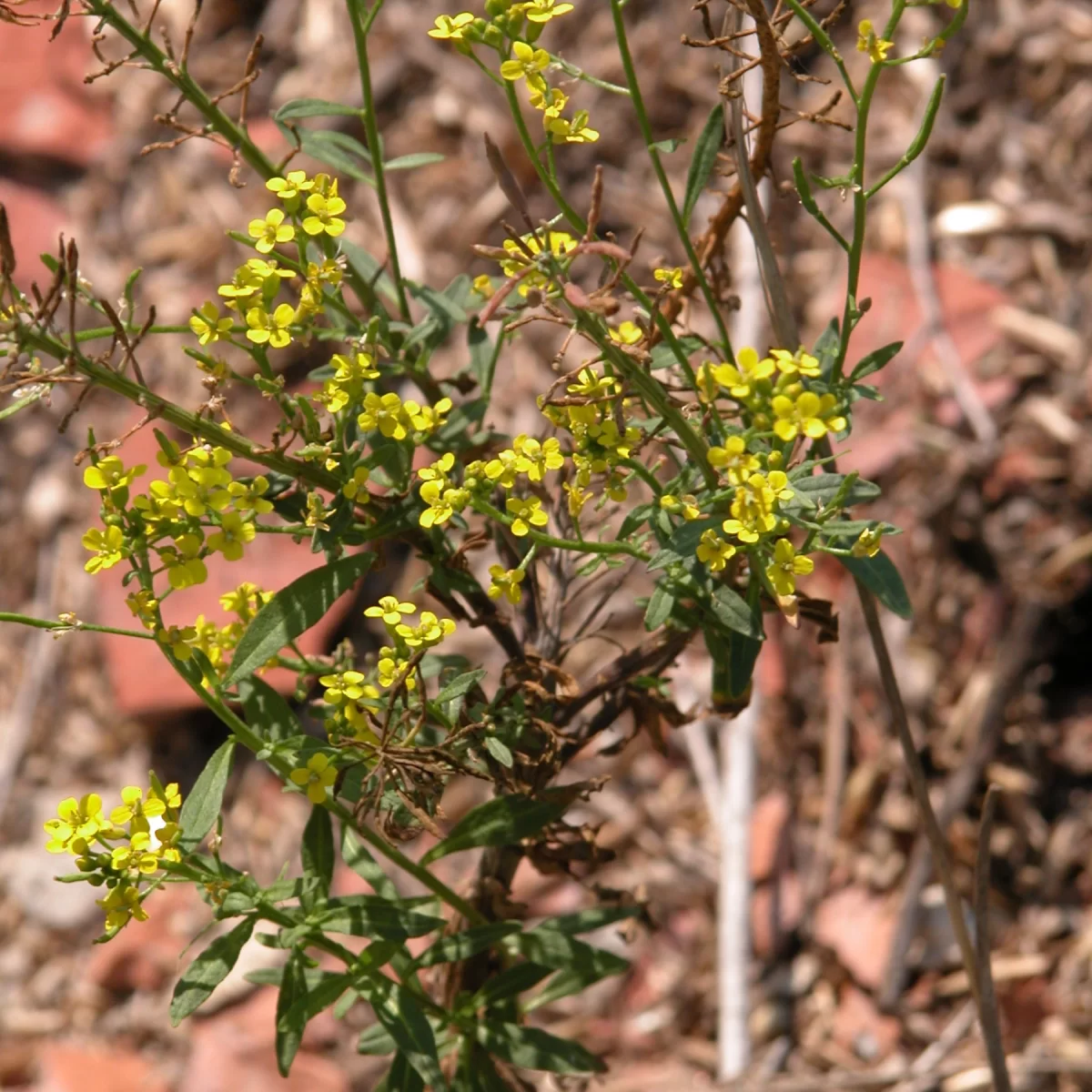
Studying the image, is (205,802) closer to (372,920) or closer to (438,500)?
(372,920)

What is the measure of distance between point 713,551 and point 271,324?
0.62 m

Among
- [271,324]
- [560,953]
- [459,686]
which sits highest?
[271,324]

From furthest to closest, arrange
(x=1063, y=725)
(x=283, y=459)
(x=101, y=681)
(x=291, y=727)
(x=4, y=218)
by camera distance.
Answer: (x=101, y=681) < (x=1063, y=725) < (x=291, y=727) < (x=283, y=459) < (x=4, y=218)

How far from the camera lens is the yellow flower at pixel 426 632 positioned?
61.1 inches

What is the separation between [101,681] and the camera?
500cm

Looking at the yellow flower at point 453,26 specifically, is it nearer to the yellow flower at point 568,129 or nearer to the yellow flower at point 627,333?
the yellow flower at point 568,129

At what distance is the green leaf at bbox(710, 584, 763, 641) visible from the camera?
1.63m

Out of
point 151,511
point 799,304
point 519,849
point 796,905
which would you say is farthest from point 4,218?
point 799,304

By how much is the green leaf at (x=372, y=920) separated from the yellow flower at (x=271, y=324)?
78 centimetres

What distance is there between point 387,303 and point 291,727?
5.72 ft

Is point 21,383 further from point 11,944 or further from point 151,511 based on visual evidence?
point 11,944

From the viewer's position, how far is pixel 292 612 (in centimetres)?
170

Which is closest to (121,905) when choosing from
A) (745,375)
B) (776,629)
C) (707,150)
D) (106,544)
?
(106,544)

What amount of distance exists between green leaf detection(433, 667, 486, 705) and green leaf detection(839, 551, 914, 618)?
1.72 ft
